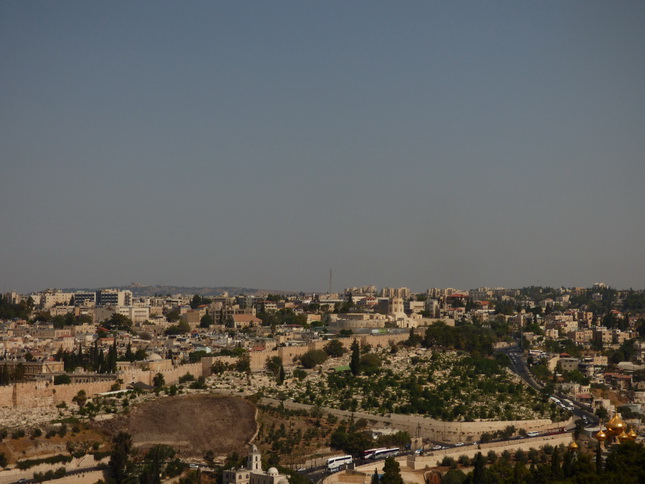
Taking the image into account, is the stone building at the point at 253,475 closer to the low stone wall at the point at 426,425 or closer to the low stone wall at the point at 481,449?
the low stone wall at the point at 481,449

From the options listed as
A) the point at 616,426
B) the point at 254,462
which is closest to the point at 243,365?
the point at 254,462

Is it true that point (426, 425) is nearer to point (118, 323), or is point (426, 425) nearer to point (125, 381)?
point (125, 381)

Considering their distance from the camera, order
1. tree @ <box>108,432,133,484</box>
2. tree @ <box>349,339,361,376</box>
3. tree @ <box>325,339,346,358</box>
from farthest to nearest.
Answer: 1. tree @ <box>325,339,346,358</box>
2. tree @ <box>349,339,361,376</box>
3. tree @ <box>108,432,133,484</box>

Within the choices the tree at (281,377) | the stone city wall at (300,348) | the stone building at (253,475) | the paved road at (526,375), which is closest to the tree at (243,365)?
the stone city wall at (300,348)

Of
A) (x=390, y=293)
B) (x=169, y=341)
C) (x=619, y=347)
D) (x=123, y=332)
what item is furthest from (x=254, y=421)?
(x=390, y=293)

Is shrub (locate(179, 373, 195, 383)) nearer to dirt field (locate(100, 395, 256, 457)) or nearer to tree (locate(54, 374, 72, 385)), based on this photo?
dirt field (locate(100, 395, 256, 457))

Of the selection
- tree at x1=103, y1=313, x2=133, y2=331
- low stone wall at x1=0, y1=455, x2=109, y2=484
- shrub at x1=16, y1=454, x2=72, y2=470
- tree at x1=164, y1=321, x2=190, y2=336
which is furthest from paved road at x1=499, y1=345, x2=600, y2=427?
tree at x1=103, y1=313, x2=133, y2=331
